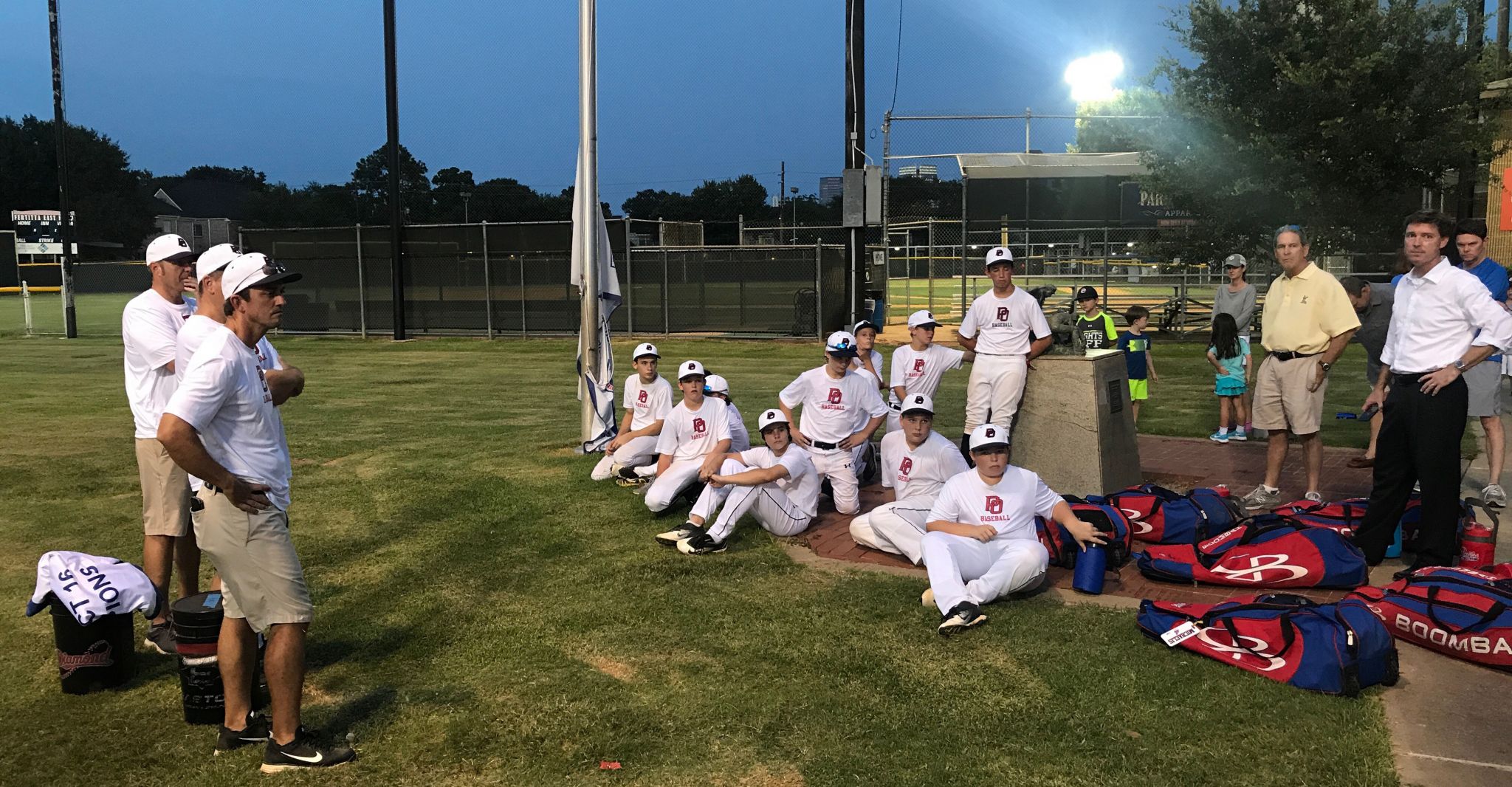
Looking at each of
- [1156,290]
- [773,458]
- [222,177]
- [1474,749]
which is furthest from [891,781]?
[222,177]

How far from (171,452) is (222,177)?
370 ft

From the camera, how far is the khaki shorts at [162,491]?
17.9 ft

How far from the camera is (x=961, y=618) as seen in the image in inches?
225

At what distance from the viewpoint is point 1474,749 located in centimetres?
436

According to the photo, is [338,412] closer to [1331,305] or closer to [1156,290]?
[1331,305]

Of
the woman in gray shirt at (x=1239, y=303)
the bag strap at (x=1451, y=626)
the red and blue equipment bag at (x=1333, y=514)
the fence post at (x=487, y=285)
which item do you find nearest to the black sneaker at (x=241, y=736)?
the bag strap at (x=1451, y=626)

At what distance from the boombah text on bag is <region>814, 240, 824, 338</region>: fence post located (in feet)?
50.6

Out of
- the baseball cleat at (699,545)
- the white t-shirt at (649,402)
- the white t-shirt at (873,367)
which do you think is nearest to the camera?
the baseball cleat at (699,545)

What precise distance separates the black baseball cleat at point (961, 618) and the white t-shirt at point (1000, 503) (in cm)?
66

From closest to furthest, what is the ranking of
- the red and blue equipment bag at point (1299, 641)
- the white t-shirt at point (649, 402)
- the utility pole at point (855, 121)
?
the red and blue equipment bag at point (1299, 641), the white t-shirt at point (649, 402), the utility pole at point (855, 121)

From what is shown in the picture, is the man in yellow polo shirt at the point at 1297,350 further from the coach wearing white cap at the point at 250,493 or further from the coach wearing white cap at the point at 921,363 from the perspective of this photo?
the coach wearing white cap at the point at 250,493

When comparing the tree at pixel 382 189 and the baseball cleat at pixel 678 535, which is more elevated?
the tree at pixel 382 189

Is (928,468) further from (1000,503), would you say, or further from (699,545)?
(699,545)

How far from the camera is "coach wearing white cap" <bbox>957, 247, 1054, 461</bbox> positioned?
869 cm
